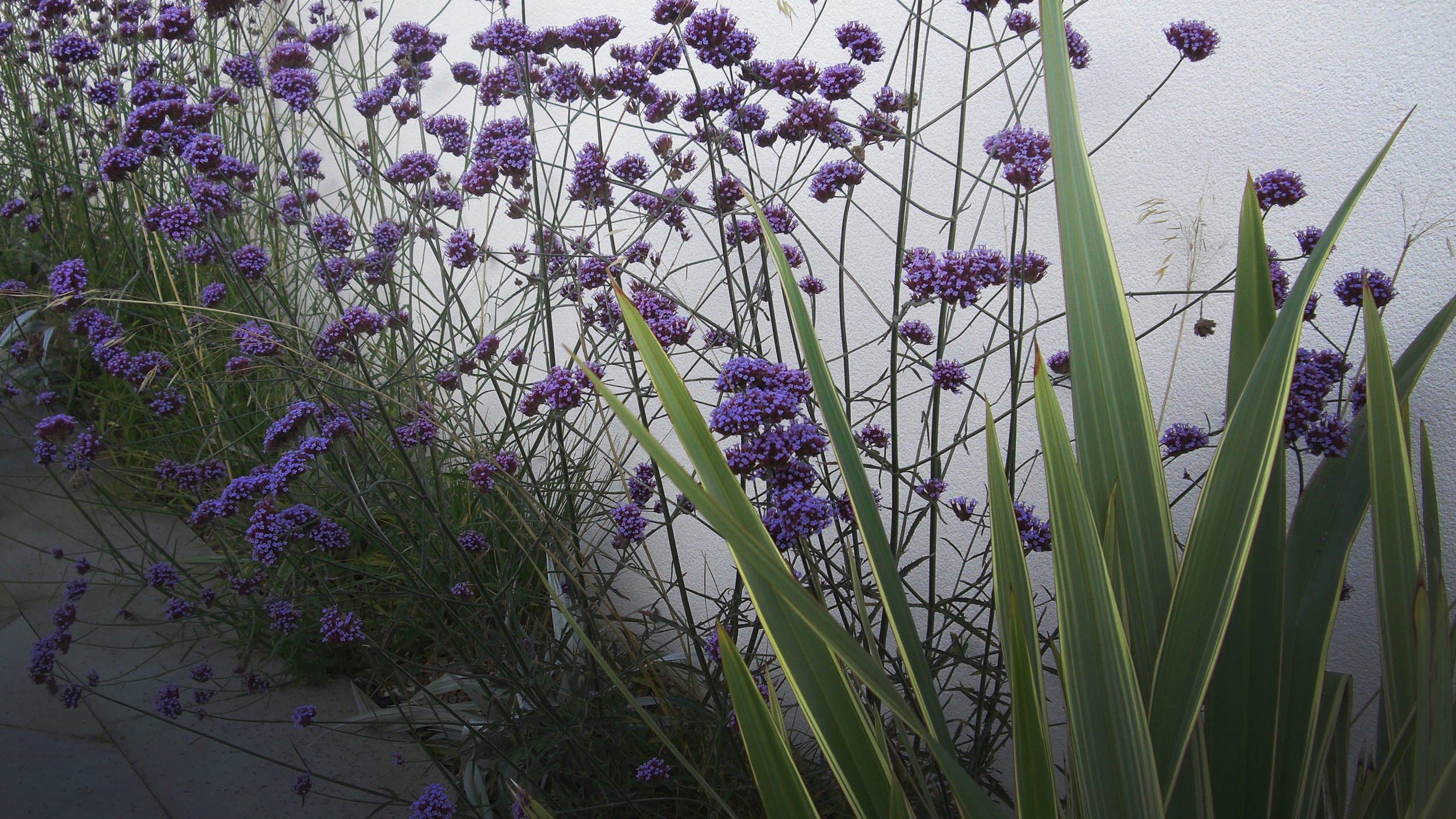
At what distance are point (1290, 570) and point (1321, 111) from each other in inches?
29.4

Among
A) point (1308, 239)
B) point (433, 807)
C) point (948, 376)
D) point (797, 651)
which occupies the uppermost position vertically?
point (1308, 239)

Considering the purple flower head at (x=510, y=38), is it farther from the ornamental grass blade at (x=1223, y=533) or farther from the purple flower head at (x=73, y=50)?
the ornamental grass blade at (x=1223, y=533)

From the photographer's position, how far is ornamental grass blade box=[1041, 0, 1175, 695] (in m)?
0.88

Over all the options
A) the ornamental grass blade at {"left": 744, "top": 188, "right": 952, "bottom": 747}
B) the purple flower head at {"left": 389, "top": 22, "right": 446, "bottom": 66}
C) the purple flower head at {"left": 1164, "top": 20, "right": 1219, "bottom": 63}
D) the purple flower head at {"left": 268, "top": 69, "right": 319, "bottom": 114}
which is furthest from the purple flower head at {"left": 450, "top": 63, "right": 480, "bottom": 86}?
the purple flower head at {"left": 1164, "top": 20, "right": 1219, "bottom": 63}

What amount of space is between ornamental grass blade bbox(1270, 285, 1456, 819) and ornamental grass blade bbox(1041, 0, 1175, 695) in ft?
0.40

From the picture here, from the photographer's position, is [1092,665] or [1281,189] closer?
[1092,665]

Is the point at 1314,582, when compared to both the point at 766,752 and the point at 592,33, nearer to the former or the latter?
the point at 766,752

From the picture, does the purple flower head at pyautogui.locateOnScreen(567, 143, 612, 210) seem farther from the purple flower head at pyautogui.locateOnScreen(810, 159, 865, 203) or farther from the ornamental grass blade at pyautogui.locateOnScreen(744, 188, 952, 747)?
the ornamental grass blade at pyautogui.locateOnScreen(744, 188, 952, 747)

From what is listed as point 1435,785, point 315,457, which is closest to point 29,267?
point 315,457

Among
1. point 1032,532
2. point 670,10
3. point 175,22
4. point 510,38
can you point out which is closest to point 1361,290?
point 1032,532

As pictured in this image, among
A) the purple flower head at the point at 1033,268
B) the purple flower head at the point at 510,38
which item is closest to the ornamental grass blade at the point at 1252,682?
the purple flower head at the point at 1033,268

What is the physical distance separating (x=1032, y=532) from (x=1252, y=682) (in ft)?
1.11

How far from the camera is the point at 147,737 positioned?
184 centimetres

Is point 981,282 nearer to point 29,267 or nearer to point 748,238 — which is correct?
point 748,238
